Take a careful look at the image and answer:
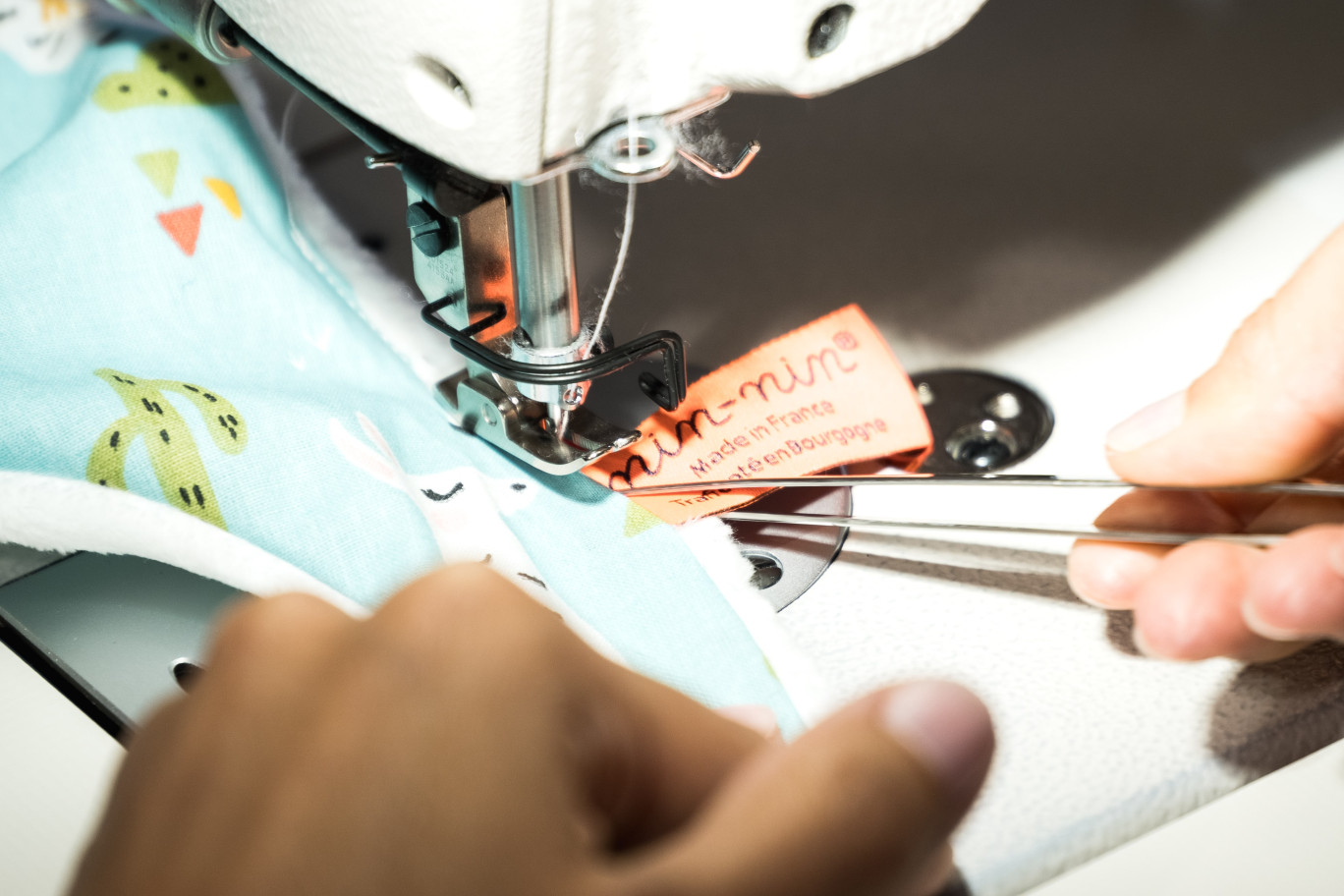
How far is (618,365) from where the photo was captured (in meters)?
0.48

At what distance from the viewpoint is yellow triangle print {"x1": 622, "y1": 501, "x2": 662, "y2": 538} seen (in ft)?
1.72

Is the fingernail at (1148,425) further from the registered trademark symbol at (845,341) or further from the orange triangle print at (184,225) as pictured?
the orange triangle print at (184,225)

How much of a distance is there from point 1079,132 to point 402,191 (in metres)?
0.51

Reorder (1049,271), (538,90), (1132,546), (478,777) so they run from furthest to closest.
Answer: (1049,271)
(1132,546)
(538,90)
(478,777)

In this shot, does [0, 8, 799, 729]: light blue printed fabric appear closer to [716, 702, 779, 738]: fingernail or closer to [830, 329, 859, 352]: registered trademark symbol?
[716, 702, 779, 738]: fingernail

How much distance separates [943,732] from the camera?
0.81 ft

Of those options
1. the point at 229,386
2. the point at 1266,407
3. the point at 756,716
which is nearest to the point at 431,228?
the point at 229,386

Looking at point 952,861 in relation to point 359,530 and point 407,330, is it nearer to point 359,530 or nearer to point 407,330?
point 359,530

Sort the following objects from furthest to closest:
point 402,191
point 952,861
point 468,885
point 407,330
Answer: point 402,191, point 407,330, point 952,861, point 468,885

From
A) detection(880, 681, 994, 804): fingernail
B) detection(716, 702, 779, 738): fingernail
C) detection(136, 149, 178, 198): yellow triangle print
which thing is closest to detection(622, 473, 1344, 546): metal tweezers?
detection(716, 702, 779, 738): fingernail

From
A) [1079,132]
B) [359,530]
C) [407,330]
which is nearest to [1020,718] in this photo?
[359,530]

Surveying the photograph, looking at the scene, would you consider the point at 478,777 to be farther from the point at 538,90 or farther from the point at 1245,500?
the point at 1245,500

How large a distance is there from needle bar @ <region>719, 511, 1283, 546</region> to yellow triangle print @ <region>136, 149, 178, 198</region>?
0.37 meters

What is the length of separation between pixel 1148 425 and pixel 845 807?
33cm
